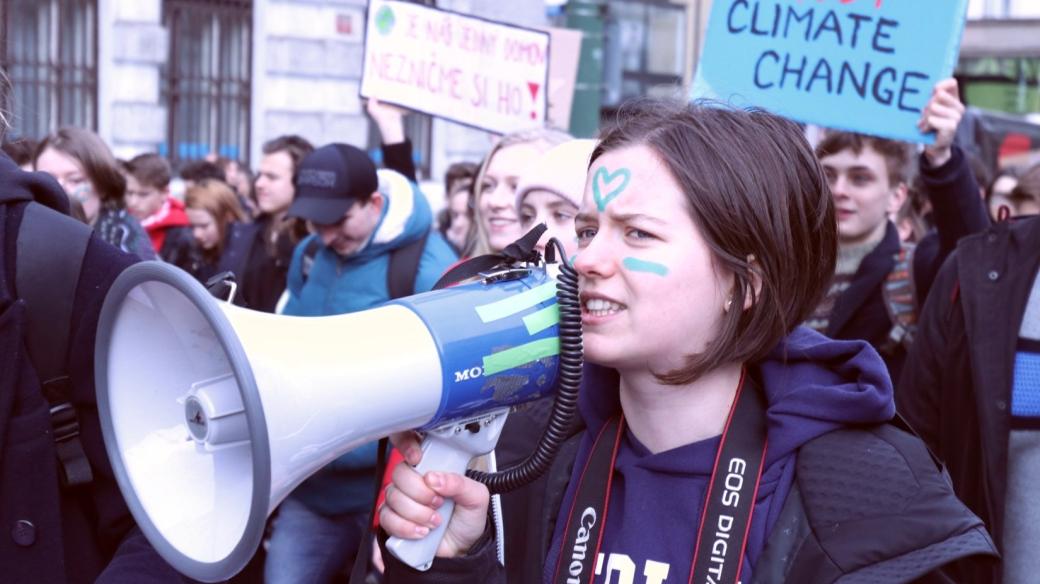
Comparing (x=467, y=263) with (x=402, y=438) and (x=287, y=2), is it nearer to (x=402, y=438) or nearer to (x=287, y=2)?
(x=402, y=438)

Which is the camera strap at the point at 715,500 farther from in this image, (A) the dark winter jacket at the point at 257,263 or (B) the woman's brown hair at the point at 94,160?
(A) the dark winter jacket at the point at 257,263

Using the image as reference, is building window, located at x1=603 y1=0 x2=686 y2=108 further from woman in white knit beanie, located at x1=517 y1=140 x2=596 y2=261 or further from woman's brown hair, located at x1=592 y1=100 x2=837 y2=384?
woman's brown hair, located at x1=592 y1=100 x2=837 y2=384

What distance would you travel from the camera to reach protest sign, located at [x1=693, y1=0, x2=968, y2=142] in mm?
3988

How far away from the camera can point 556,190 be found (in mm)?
3260

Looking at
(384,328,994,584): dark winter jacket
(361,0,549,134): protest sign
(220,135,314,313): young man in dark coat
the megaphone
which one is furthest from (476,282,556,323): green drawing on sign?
(220,135,314,313): young man in dark coat

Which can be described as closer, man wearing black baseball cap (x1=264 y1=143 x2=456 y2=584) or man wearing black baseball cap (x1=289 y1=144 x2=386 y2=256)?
man wearing black baseball cap (x1=264 y1=143 x2=456 y2=584)

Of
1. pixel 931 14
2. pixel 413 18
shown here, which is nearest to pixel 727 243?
pixel 931 14

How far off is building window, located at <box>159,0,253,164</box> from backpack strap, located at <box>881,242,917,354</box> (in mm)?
10741

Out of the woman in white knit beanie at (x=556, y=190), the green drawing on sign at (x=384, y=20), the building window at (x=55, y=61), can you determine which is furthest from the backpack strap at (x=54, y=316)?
the building window at (x=55, y=61)

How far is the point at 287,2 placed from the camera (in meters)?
14.0

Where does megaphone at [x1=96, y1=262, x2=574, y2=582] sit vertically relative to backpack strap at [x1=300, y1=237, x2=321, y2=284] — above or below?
above

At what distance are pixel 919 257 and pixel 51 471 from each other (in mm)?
2939

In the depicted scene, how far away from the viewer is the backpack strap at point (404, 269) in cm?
448

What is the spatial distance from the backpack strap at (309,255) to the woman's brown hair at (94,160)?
81cm
